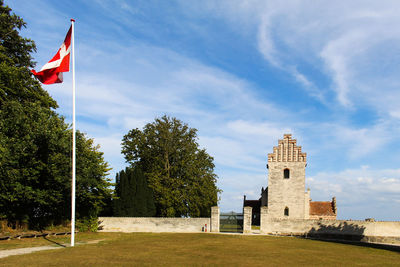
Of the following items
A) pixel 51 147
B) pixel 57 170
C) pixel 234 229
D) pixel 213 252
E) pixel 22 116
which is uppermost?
pixel 22 116

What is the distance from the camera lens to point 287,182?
3950 centimetres

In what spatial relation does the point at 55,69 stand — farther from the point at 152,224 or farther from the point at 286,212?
the point at 286,212

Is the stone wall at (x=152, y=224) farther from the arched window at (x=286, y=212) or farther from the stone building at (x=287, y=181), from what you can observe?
the arched window at (x=286, y=212)

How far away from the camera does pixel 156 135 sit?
43062 millimetres

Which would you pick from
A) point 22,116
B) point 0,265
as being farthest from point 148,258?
point 22,116

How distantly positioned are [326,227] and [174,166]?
62.4ft

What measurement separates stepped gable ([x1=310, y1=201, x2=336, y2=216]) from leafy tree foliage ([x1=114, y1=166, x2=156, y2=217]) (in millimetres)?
24545

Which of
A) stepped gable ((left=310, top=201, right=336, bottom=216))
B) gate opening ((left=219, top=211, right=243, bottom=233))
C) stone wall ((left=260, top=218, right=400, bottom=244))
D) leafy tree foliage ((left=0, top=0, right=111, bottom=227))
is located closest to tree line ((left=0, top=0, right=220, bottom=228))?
leafy tree foliage ((left=0, top=0, right=111, bottom=227))

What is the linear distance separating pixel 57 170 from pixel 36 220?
19.5ft

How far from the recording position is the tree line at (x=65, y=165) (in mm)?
24969

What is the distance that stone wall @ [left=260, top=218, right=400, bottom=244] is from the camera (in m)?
32.1

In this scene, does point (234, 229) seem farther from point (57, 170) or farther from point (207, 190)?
point (57, 170)

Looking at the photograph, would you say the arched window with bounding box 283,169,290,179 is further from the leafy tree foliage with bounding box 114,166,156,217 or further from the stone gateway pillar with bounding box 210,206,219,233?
the leafy tree foliage with bounding box 114,166,156,217

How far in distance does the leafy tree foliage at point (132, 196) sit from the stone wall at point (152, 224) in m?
1.57
